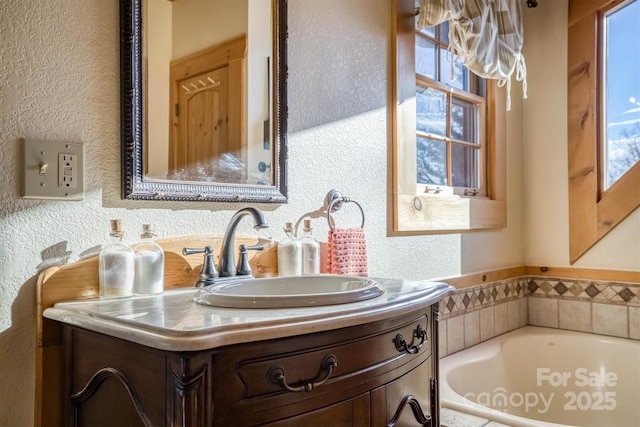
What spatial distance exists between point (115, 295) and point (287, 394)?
464mm

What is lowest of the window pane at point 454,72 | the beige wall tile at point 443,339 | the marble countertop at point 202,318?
the beige wall tile at point 443,339

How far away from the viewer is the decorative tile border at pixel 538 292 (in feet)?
7.06

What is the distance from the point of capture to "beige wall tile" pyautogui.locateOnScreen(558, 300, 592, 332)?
2.45m

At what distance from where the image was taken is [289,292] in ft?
4.12

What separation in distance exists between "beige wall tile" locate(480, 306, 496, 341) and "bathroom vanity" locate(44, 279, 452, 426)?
130cm

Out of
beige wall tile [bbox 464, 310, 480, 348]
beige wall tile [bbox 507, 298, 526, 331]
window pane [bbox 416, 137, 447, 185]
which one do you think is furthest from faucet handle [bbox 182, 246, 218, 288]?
beige wall tile [bbox 507, 298, 526, 331]

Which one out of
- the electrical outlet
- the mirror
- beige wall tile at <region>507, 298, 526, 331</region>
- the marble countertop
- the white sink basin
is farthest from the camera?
beige wall tile at <region>507, 298, 526, 331</region>

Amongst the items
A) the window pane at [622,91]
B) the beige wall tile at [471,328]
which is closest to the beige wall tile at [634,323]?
the window pane at [622,91]

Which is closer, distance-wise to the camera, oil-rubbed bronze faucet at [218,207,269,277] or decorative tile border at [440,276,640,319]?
oil-rubbed bronze faucet at [218,207,269,277]

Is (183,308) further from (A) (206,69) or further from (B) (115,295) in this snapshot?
(A) (206,69)

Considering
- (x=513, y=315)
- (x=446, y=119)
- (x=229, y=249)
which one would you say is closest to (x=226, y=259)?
Answer: (x=229, y=249)

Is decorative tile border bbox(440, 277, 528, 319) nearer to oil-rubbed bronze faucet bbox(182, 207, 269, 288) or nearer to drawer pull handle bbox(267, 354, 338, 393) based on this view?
oil-rubbed bronze faucet bbox(182, 207, 269, 288)

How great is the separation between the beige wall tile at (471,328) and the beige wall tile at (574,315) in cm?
59

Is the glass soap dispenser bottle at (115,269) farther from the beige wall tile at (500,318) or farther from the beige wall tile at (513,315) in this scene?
the beige wall tile at (513,315)
